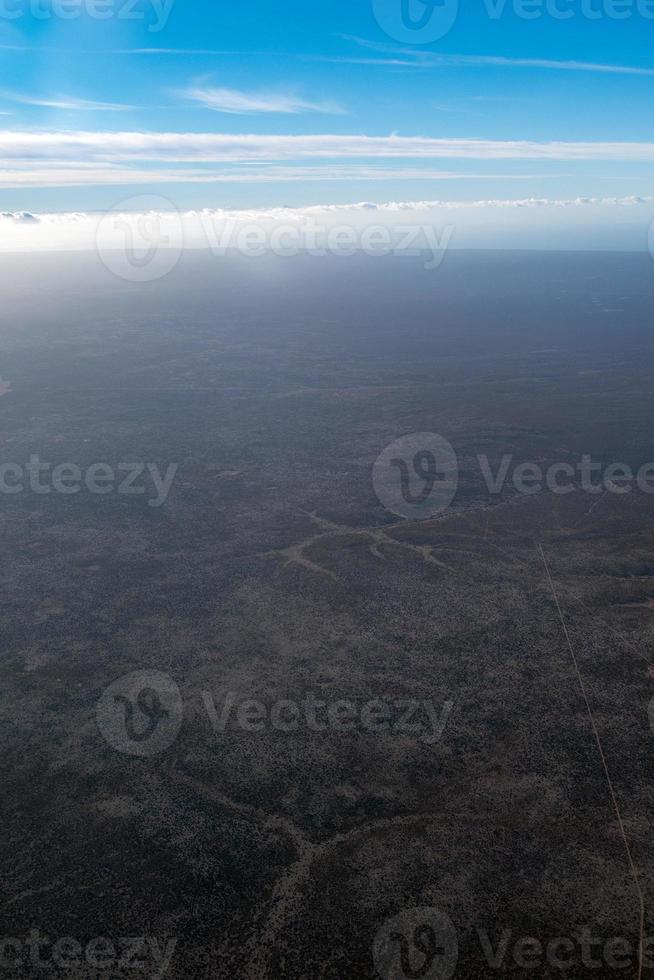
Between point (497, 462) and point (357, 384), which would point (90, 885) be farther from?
point (357, 384)

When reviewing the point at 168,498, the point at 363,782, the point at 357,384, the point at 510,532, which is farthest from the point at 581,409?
the point at 363,782

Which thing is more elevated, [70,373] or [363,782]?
[70,373]

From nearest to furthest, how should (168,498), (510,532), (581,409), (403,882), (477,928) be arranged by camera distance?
(477,928) < (403,882) < (510,532) < (168,498) < (581,409)

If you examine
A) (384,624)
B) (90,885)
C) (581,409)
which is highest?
(581,409)

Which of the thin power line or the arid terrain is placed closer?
the thin power line

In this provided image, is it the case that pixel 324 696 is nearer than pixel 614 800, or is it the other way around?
pixel 614 800

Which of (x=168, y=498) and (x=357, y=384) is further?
(x=357, y=384)

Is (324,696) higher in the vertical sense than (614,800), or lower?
higher

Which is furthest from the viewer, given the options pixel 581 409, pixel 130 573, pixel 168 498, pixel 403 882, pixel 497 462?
pixel 581 409

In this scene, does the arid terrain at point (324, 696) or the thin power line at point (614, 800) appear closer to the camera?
the thin power line at point (614, 800)

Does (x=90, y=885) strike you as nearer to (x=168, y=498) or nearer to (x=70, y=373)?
(x=168, y=498)

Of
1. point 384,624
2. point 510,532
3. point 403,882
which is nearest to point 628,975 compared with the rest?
point 403,882
